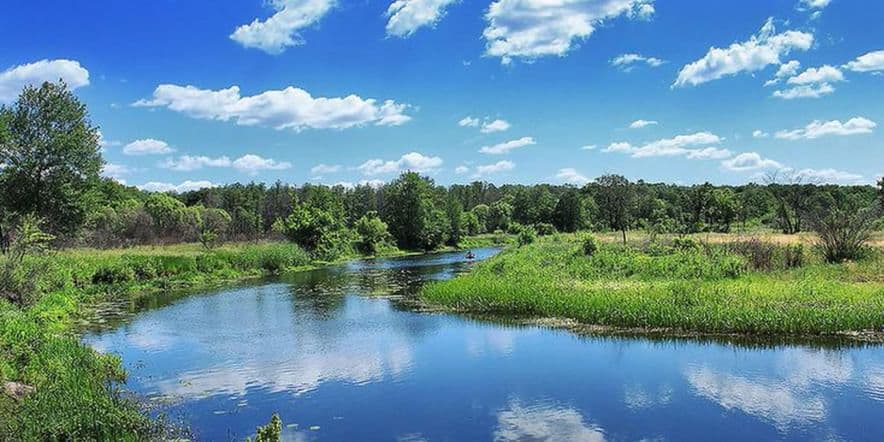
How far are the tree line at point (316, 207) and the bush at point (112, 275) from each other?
4.45 meters

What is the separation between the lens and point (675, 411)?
14.1 m

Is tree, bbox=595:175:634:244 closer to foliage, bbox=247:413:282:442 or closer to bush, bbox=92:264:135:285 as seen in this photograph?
bush, bbox=92:264:135:285

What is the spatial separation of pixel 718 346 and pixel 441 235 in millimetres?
Result: 67655

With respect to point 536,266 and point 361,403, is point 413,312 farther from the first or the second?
point 361,403

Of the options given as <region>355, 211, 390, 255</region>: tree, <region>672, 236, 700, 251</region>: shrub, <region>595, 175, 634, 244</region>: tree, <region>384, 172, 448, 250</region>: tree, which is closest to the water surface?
<region>672, 236, 700, 251</region>: shrub

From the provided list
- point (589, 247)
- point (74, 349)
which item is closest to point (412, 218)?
point (589, 247)

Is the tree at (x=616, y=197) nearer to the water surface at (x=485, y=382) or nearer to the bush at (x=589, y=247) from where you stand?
the bush at (x=589, y=247)

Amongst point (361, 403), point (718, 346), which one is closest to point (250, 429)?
point (361, 403)

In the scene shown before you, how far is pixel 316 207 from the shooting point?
234 ft

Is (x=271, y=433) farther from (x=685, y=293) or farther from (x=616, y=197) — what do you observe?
(x=616, y=197)

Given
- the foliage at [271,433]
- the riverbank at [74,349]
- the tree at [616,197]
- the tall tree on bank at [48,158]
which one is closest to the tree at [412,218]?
the tree at [616,197]

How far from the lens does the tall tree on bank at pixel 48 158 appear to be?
41.1 metres

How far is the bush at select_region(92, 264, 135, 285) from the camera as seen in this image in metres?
37.4

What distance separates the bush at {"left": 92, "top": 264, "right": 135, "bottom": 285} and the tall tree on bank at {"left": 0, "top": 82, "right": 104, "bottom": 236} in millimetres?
7669
